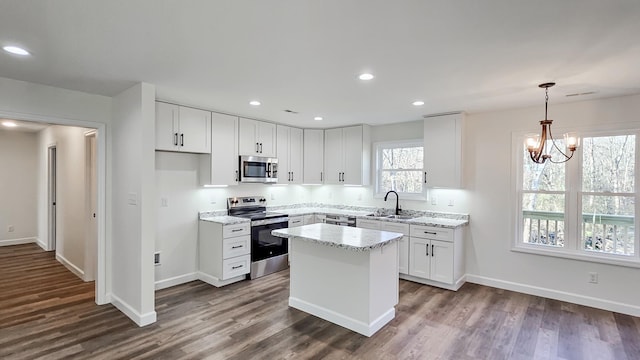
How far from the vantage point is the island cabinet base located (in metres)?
3.03

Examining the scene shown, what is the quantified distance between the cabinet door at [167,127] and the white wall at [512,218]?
3.95 metres

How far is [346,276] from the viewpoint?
3.15 m

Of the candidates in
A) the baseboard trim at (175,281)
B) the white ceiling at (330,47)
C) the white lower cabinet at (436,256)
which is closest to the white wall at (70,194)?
the baseboard trim at (175,281)

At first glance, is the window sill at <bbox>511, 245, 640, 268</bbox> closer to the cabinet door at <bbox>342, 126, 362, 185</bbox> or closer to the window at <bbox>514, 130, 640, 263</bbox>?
the window at <bbox>514, 130, 640, 263</bbox>

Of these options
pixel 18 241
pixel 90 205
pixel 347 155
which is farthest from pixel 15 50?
pixel 18 241

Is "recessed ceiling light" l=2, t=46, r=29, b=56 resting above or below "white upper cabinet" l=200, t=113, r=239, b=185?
above

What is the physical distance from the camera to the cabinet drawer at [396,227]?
182 inches

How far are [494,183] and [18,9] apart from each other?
4.94m

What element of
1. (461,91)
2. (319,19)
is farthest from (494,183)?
(319,19)

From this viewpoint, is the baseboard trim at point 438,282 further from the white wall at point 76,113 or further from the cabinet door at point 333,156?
the white wall at point 76,113

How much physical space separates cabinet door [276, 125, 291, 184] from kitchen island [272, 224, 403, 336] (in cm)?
206

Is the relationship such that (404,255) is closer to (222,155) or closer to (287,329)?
(287,329)

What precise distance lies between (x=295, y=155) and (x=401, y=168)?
1.87 metres

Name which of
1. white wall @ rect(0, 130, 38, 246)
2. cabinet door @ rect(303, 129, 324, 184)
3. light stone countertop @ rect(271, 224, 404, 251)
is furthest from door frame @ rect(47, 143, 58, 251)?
light stone countertop @ rect(271, 224, 404, 251)
